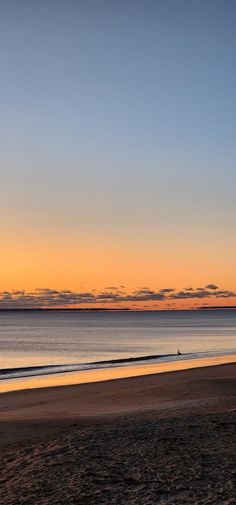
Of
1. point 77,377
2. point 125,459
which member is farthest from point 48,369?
point 125,459

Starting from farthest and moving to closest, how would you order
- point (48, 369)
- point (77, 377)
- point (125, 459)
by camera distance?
1. point (48, 369)
2. point (77, 377)
3. point (125, 459)

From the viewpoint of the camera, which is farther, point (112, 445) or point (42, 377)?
point (42, 377)

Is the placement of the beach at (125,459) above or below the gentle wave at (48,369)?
above

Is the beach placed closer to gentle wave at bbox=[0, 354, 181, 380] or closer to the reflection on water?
the reflection on water

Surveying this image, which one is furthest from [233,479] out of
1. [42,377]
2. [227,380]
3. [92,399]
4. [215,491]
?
[42,377]

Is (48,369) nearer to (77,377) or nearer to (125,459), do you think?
(77,377)

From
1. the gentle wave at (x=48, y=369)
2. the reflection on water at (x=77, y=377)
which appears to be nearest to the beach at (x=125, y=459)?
the reflection on water at (x=77, y=377)

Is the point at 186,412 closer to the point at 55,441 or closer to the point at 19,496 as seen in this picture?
the point at 55,441

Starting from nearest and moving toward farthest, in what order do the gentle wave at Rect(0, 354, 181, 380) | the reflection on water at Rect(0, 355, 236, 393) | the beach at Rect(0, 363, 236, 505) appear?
the beach at Rect(0, 363, 236, 505)
the reflection on water at Rect(0, 355, 236, 393)
the gentle wave at Rect(0, 354, 181, 380)

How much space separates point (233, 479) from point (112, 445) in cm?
303

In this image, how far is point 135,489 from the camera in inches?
372

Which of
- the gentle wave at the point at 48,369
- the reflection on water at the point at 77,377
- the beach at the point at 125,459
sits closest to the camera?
the beach at the point at 125,459

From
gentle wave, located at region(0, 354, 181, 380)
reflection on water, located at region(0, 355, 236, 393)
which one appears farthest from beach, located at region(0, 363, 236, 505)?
gentle wave, located at region(0, 354, 181, 380)

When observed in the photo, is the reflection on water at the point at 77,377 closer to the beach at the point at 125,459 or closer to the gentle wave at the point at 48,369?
the gentle wave at the point at 48,369
